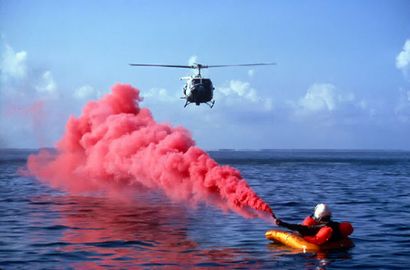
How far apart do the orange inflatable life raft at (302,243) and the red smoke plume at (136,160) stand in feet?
4.64

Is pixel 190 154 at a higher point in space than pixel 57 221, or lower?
higher

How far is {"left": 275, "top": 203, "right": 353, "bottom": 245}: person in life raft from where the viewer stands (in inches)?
1036

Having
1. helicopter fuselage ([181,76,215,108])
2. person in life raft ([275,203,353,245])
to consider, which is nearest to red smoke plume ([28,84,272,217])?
person in life raft ([275,203,353,245])

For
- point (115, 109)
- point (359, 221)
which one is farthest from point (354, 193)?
point (115, 109)

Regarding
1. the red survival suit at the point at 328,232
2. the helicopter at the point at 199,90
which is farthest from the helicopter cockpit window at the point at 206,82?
the red survival suit at the point at 328,232

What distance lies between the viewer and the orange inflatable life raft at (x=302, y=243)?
85.9 ft

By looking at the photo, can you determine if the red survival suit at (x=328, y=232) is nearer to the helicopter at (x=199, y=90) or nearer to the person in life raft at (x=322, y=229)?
the person in life raft at (x=322, y=229)

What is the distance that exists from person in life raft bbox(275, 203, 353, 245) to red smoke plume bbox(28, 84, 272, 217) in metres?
2.06

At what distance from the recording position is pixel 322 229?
1042 inches

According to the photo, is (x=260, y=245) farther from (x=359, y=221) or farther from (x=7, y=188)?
(x=7, y=188)

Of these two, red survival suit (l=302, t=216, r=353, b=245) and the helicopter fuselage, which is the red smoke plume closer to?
red survival suit (l=302, t=216, r=353, b=245)

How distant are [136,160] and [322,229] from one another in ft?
52.7

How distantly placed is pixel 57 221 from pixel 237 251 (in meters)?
14.2

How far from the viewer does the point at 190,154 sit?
33062mm
